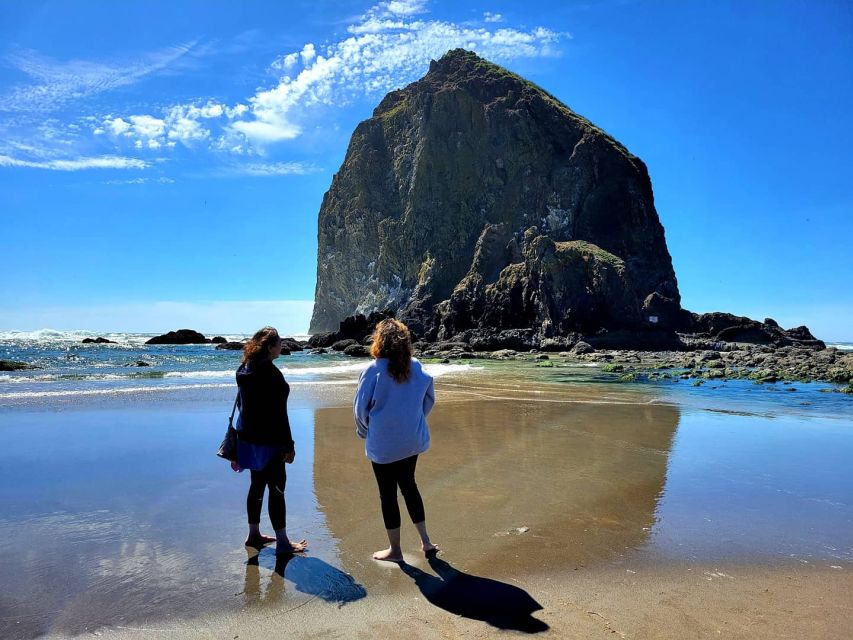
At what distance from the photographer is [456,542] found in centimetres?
460

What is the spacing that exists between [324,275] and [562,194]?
173 ft

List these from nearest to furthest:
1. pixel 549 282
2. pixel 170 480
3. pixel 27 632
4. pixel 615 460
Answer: pixel 27 632 < pixel 170 480 < pixel 615 460 < pixel 549 282

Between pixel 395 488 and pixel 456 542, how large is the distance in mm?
799

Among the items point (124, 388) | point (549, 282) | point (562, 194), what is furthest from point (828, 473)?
point (562, 194)

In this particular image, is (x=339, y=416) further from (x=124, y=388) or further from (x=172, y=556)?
(x=124, y=388)

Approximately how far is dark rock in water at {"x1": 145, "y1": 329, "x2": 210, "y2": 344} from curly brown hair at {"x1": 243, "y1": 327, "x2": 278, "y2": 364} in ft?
248

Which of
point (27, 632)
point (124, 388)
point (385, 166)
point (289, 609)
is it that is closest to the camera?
point (27, 632)

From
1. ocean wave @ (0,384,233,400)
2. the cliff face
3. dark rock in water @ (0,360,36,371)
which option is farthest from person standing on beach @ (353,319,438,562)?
the cliff face

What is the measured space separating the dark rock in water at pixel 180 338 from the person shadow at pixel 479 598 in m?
76.8

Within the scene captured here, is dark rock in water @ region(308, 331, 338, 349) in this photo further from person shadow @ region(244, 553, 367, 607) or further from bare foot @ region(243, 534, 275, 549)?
person shadow @ region(244, 553, 367, 607)

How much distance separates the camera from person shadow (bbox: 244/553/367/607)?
12.0 ft

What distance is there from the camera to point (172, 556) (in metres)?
4.27

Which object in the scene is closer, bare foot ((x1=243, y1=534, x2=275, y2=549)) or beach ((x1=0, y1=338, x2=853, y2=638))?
beach ((x1=0, y1=338, x2=853, y2=638))

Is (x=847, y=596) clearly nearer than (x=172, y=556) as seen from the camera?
Yes
